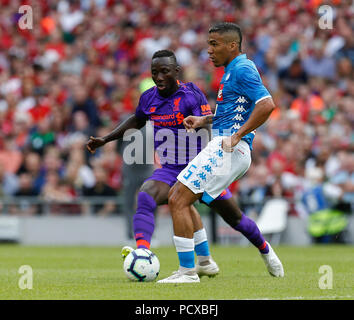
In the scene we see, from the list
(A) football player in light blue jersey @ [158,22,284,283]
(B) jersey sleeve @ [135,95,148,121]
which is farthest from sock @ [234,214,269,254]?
(B) jersey sleeve @ [135,95,148,121]

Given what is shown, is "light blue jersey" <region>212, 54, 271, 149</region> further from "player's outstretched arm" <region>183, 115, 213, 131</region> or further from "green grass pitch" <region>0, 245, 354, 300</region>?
"green grass pitch" <region>0, 245, 354, 300</region>

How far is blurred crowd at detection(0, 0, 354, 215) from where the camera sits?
1695cm

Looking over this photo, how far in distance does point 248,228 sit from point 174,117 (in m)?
1.40

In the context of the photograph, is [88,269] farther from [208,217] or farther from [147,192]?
[208,217]

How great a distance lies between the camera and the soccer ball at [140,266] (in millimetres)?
8555

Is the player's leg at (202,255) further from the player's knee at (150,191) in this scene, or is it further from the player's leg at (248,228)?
the player's knee at (150,191)

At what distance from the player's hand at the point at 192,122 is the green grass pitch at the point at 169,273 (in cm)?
148

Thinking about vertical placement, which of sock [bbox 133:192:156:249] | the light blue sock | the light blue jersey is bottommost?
the light blue sock

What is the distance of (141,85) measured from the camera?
15.6 meters

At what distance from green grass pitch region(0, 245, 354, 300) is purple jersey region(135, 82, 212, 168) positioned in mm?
1330

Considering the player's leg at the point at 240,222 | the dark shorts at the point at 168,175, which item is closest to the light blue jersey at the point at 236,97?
the player's leg at the point at 240,222

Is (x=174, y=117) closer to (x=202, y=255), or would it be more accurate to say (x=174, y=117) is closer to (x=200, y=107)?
(x=200, y=107)
